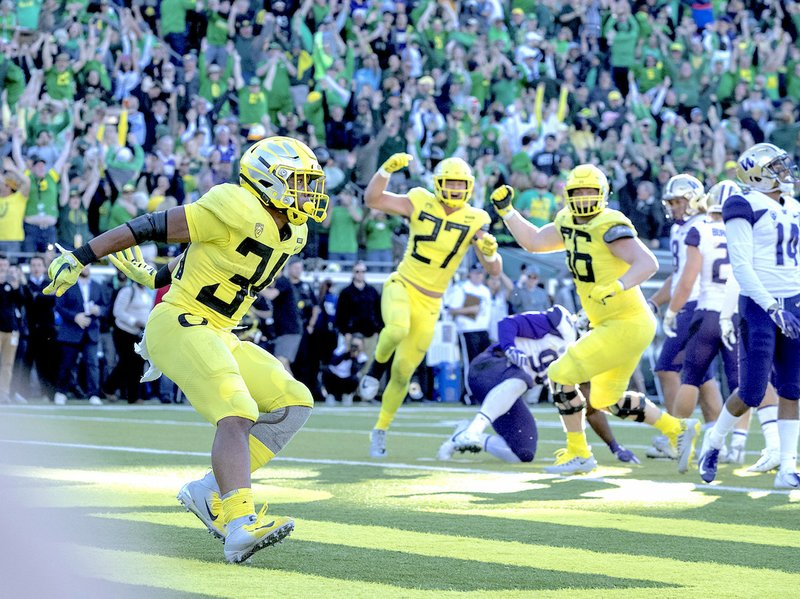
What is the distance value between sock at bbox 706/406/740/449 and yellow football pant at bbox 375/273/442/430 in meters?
2.80

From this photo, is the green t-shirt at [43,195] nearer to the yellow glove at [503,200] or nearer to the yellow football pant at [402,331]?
the yellow football pant at [402,331]

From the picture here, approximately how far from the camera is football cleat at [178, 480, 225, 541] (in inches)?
245

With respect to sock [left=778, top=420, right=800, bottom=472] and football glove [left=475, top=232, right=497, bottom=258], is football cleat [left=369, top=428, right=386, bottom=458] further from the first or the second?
sock [left=778, top=420, right=800, bottom=472]

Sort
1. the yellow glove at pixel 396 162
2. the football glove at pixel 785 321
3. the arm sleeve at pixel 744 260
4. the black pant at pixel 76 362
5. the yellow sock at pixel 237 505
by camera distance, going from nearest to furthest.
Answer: the yellow sock at pixel 237 505
the football glove at pixel 785 321
the arm sleeve at pixel 744 260
the yellow glove at pixel 396 162
the black pant at pixel 76 362

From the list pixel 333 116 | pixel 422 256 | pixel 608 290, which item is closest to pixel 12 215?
pixel 333 116

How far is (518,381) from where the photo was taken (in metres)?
10.6

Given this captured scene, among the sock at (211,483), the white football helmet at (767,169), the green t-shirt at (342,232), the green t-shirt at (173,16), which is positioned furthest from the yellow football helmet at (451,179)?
the green t-shirt at (173,16)

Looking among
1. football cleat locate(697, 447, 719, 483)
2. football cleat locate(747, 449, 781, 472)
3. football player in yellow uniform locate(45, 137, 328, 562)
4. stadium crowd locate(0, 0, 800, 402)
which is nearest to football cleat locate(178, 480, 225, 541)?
football player in yellow uniform locate(45, 137, 328, 562)

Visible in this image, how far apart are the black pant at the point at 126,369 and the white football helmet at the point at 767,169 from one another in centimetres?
965

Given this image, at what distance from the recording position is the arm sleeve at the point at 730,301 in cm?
966

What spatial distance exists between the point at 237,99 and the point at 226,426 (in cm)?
1450

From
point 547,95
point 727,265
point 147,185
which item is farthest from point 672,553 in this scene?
point 547,95

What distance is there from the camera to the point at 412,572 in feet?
18.6

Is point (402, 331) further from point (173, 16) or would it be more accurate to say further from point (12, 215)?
point (173, 16)
